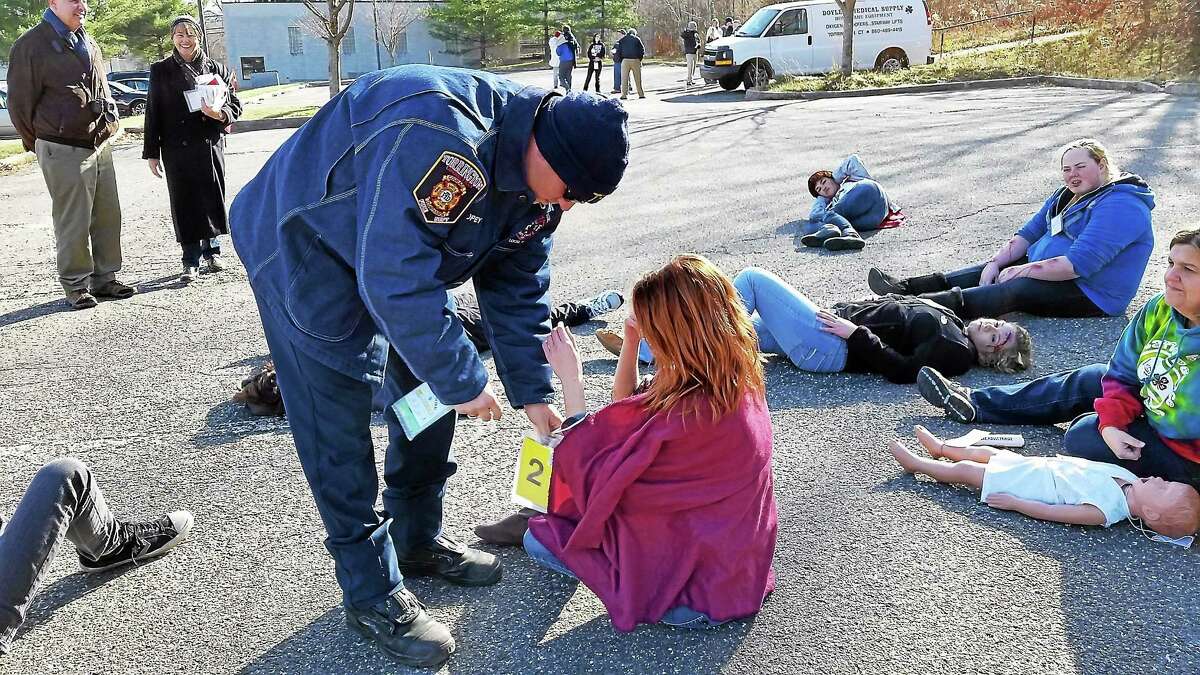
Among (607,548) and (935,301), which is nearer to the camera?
(607,548)

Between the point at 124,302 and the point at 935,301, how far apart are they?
5.45 m

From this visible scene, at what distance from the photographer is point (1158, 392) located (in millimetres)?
3387

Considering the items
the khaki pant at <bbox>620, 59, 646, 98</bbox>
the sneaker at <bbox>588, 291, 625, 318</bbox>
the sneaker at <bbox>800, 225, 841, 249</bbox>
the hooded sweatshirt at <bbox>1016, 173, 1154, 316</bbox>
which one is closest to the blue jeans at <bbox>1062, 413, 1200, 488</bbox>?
the hooded sweatshirt at <bbox>1016, 173, 1154, 316</bbox>

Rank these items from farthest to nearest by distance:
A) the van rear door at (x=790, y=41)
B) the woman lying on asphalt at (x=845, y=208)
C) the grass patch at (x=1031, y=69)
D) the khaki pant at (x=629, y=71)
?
the van rear door at (x=790, y=41) → the khaki pant at (x=629, y=71) → the grass patch at (x=1031, y=69) → the woman lying on asphalt at (x=845, y=208)

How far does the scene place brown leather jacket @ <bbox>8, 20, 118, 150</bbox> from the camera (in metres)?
6.25

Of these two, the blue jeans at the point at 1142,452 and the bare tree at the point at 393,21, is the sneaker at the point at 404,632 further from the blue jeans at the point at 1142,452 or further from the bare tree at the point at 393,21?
the bare tree at the point at 393,21

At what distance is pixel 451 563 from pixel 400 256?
51.9 inches

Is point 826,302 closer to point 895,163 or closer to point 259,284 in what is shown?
point 259,284

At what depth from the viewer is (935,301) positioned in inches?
217

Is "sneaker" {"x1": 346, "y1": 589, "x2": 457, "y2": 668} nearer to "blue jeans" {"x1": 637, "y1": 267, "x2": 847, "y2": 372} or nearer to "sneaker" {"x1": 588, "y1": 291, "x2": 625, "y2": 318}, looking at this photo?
"blue jeans" {"x1": 637, "y1": 267, "x2": 847, "y2": 372}

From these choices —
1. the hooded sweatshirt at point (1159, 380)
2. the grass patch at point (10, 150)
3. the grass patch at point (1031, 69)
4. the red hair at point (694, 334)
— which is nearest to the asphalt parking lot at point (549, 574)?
the hooded sweatshirt at point (1159, 380)

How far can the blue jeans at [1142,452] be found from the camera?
131 inches

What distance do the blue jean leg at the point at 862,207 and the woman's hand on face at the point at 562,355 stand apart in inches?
208

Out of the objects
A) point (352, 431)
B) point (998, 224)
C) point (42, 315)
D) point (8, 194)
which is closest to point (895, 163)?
point (998, 224)
